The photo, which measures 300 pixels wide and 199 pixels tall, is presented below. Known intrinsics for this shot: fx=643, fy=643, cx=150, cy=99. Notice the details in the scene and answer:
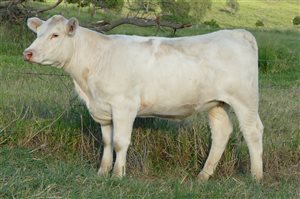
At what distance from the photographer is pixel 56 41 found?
21.6 feet

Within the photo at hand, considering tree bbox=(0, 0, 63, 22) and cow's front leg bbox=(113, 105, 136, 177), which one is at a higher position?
cow's front leg bbox=(113, 105, 136, 177)

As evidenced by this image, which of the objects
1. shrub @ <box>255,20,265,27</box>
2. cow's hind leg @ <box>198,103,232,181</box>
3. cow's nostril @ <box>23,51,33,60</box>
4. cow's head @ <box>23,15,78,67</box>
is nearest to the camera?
cow's nostril @ <box>23,51,33,60</box>

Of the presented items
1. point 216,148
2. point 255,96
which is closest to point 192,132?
point 216,148

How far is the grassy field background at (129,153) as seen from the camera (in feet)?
17.8

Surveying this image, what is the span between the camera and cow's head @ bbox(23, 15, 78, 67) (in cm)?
648

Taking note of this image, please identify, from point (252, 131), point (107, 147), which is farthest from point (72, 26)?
point (252, 131)

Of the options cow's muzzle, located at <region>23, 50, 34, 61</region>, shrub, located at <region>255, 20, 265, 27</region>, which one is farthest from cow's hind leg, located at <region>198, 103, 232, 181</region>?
shrub, located at <region>255, 20, 265, 27</region>

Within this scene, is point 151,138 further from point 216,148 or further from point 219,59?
point 219,59

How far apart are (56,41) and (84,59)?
1.22 ft

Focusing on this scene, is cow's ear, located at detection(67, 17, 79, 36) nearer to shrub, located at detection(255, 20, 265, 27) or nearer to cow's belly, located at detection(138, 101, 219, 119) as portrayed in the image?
cow's belly, located at detection(138, 101, 219, 119)

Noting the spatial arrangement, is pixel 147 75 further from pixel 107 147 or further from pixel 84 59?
pixel 107 147

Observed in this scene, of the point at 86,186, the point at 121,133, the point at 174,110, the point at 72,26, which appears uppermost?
the point at 72,26

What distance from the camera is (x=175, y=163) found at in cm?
740

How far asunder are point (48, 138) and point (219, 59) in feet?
7.05
